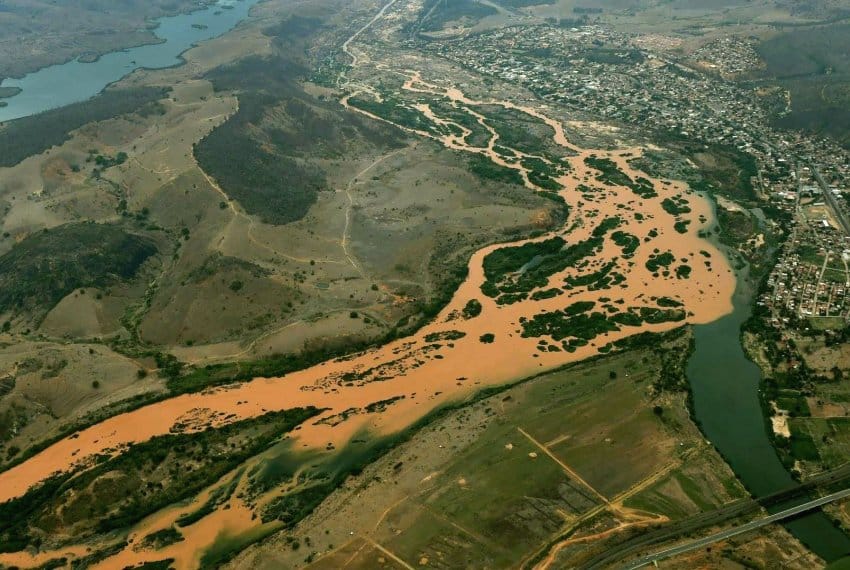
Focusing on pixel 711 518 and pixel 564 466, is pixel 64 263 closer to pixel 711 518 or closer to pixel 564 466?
pixel 564 466

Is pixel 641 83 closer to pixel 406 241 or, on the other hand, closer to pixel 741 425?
pixel 406 241

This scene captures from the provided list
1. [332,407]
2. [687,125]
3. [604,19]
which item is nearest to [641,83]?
[687,125]

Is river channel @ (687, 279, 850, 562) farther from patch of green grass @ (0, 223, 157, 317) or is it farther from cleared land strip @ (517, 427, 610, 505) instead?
patch of green grass @ (0, 223, 157, 317)

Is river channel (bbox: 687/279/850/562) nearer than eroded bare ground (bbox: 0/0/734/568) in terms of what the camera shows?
Yes

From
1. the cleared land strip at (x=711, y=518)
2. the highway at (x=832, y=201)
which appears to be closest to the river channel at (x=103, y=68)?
the highway at (x=832, y=201)

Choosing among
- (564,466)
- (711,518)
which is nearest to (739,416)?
(711,518)

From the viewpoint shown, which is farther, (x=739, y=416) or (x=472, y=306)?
(x=472, y=306)

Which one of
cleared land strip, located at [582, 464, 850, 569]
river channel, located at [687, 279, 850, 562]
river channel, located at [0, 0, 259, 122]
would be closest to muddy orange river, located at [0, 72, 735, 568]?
river channel, located at [687, 279, 850, 562]
